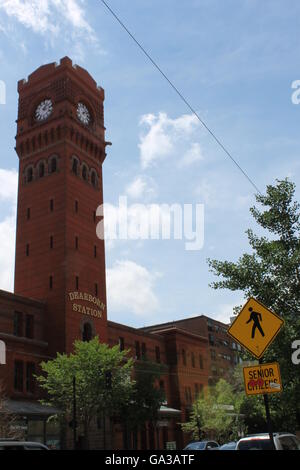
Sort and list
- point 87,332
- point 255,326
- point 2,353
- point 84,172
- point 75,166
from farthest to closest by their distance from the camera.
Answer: point 84,172, point 75,166, point 87,332, point 2,353, point 255,326

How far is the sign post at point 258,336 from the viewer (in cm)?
923

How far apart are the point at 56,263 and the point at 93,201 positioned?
8.86 m

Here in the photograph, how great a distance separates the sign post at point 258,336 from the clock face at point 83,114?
1759 inches

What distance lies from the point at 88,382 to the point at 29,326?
9.32 m

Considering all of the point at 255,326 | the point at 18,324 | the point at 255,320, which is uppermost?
the point at 18,324

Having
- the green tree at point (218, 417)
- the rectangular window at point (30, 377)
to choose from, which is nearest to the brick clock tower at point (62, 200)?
the rectangular window at point (30, 377)

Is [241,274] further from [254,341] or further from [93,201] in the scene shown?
[93,201]

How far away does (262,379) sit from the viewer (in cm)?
941

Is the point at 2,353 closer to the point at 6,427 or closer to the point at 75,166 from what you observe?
the point at 6,427

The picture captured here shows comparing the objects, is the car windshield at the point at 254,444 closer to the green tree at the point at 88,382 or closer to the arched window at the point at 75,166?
the green tree at the point at 88,382

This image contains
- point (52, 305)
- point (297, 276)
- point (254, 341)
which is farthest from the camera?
point (52, 305)

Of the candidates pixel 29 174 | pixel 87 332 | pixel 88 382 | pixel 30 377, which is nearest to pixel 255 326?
pixel 88 382
